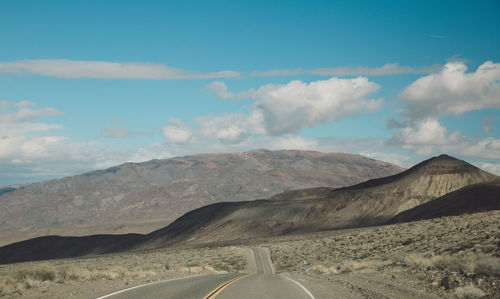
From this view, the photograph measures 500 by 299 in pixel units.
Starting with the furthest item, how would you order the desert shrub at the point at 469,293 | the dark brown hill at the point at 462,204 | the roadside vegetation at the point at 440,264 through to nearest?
the dark brown hill at the point at 462,204 → the roadside vegetation at the point at 440,264 → the desert shrub at the point at 469,293

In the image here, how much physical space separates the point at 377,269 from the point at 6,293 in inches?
680

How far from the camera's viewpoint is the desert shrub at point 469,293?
1241cm

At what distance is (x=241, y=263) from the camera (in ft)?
145

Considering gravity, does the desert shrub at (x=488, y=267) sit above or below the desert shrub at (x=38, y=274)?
below

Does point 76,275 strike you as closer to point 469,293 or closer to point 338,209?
point 469,293

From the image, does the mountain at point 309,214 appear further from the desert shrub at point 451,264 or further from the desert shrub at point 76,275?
the desert shrub at point 76,275

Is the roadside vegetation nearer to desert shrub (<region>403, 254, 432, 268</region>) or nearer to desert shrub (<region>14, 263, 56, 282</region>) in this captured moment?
desert shrub (<region>403, 254, 432, 268</region>)

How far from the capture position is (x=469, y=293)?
12562mm

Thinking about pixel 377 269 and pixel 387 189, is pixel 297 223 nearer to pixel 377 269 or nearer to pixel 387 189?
pixel 387 189

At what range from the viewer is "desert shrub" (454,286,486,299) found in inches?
488

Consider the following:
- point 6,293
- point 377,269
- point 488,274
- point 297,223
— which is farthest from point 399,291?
point 297,223

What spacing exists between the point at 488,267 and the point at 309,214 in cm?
10039

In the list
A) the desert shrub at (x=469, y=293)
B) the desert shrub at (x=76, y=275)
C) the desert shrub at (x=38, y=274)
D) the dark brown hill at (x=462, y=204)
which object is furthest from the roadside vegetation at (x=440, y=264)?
the dark brown hill at (x=462, y=204)

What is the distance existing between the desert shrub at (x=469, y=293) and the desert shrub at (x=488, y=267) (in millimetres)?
1737
